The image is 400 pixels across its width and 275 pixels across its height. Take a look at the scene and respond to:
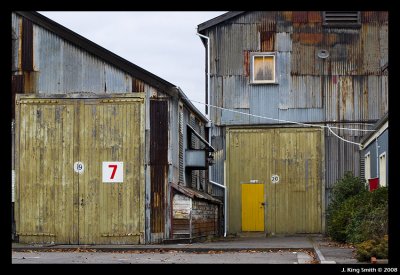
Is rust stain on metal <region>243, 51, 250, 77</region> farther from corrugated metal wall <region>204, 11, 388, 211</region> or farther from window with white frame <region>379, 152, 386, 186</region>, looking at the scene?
window with white frame <region>379, 152, 386, 186</region>

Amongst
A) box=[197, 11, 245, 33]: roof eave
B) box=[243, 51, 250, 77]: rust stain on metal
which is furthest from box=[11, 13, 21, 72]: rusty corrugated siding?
box=[243, 51, 250, 77]: rust stain on metal

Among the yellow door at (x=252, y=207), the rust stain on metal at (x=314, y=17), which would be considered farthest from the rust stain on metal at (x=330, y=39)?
the yellow door at (x=252, y=207)

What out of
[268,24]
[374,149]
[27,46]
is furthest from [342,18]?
[27,46]

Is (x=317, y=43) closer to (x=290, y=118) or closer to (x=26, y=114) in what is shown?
(x=290, y=118)

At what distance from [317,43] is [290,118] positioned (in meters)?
3.15

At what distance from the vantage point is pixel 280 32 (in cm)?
3075

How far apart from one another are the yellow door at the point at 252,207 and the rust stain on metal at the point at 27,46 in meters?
11.2

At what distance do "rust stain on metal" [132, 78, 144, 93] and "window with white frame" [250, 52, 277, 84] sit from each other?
9295mm

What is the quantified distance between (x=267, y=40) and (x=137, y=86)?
990 cm

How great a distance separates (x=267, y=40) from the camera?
3075 cm

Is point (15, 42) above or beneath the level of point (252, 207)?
above

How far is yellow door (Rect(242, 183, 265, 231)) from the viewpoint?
99.7 ft

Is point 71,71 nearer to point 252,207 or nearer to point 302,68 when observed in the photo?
point 252,207
